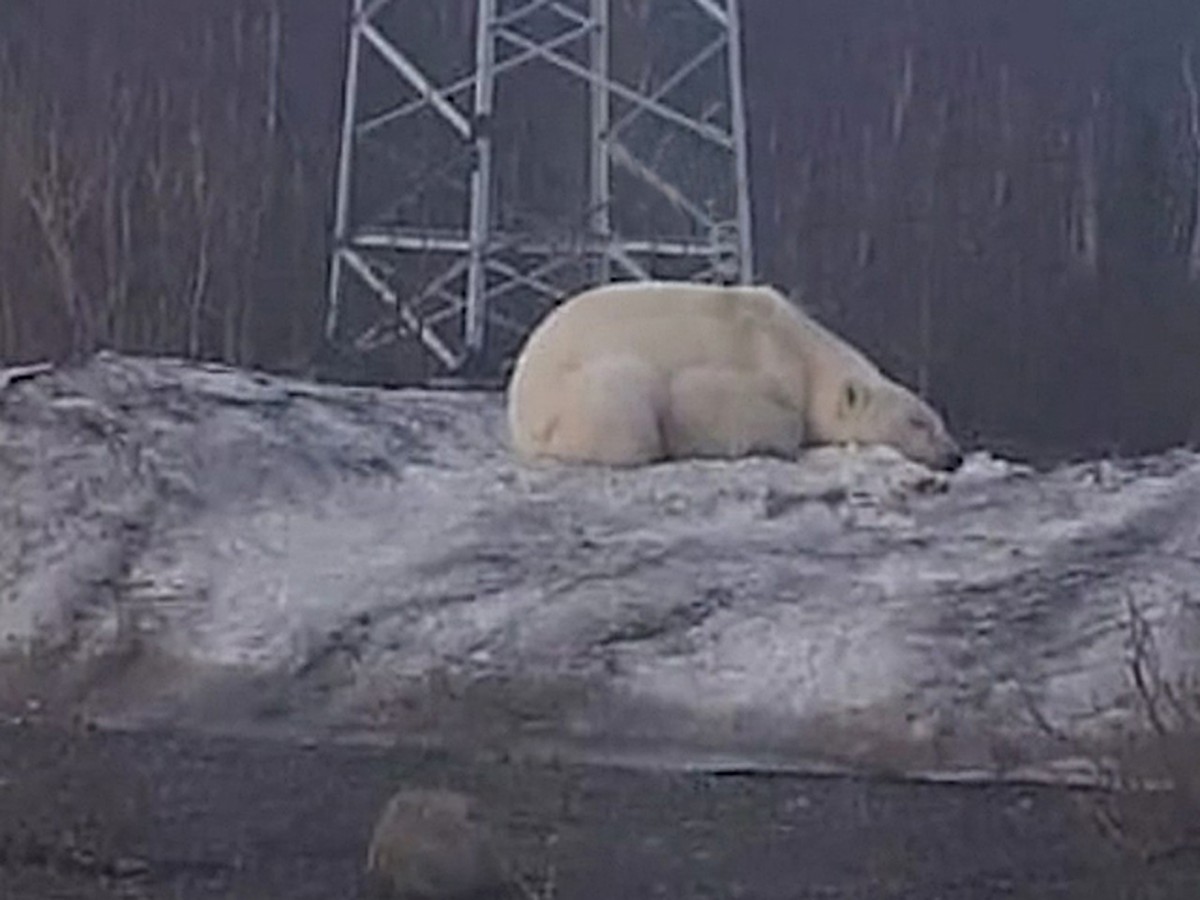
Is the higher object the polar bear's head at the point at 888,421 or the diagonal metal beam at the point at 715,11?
the diagonal metal beam at the point at 715,11

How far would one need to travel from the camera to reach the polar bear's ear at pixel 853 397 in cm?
733

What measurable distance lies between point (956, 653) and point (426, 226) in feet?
24.3

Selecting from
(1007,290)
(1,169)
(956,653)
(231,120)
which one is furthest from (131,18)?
(956,653)

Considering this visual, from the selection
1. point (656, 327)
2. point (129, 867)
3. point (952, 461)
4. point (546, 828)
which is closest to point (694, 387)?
point (656, 327)

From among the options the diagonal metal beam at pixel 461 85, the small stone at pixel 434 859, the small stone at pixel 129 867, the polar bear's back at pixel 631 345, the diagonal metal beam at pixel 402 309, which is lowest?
the diagonal metal beam at pixel 402 309

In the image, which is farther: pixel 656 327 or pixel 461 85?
pixel 461 85

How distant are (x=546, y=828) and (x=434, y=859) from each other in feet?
1.53

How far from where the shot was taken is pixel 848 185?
12992mm

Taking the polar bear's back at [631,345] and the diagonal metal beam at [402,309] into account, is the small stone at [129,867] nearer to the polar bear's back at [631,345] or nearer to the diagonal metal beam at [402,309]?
the polar bear's back at [631,345]

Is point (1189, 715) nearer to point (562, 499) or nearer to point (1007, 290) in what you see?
point (562, 499)

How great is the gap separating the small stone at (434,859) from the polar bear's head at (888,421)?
3.07 m

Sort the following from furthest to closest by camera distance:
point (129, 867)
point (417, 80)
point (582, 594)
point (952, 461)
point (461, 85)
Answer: point (461, 85) → point (417, 80) → point (952, 461) → point (582, 594) → point (129, 867)

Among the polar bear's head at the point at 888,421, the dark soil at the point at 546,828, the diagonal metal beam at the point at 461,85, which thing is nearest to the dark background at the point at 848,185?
the diagonal metal beam at the point at 461,85

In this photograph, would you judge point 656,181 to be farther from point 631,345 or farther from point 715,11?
point 631,345
